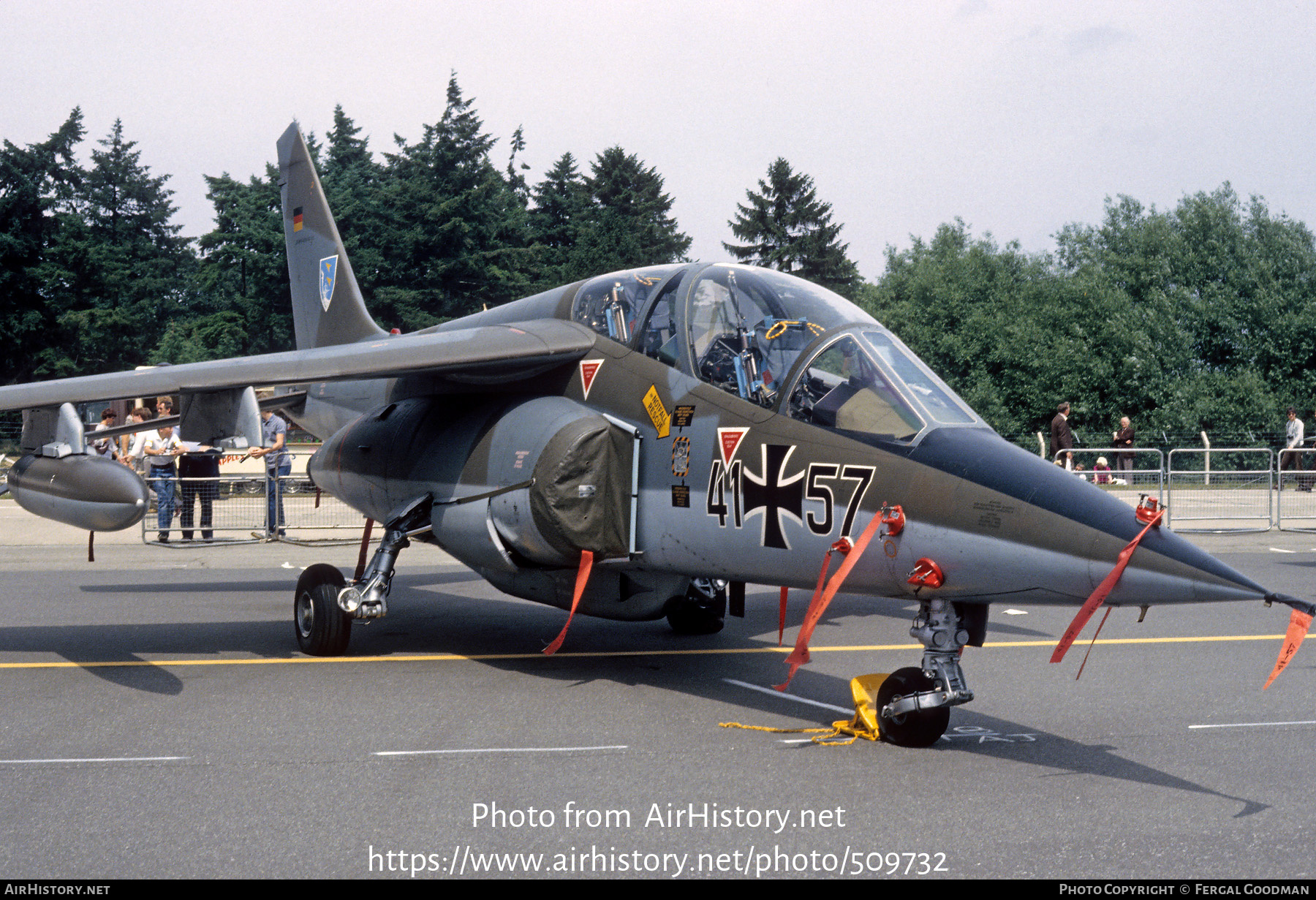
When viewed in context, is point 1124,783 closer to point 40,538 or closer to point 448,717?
point 448,717

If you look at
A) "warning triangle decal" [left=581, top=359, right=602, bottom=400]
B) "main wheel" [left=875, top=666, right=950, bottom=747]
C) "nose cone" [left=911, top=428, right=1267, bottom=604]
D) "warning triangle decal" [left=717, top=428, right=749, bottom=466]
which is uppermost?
"warning triangle decal" [left=581, top=359, right=602, bottom=400]

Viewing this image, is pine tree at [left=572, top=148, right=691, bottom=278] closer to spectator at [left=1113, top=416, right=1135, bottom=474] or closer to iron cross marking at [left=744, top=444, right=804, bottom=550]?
spectator at [left=1113, top=416, right=1135, bottom=474]

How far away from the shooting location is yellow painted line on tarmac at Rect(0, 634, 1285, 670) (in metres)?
8.78

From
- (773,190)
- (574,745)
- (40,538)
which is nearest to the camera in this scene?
(574,745)

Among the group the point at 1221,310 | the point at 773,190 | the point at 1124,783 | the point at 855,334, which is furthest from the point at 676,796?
the point at 773,190

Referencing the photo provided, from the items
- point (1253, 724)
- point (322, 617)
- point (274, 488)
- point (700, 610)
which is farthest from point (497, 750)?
point (274, 488)

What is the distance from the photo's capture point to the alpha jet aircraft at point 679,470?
5484mm

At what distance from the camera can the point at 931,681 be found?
600 centimetres

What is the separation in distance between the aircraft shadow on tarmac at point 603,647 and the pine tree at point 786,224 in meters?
69.2

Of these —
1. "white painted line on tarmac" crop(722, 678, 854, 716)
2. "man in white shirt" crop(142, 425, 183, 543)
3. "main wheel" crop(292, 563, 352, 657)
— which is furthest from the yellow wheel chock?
"man in white shirt" crop(142, 425, 183, 543)

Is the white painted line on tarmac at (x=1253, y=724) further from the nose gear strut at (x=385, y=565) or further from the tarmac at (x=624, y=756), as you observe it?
the nose gear strut at (x=385, y=565)

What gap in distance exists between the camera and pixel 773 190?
80625 millimetres

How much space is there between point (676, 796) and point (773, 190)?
78.5 m

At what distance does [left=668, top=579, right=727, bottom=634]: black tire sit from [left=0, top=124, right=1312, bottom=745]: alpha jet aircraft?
0.02m
